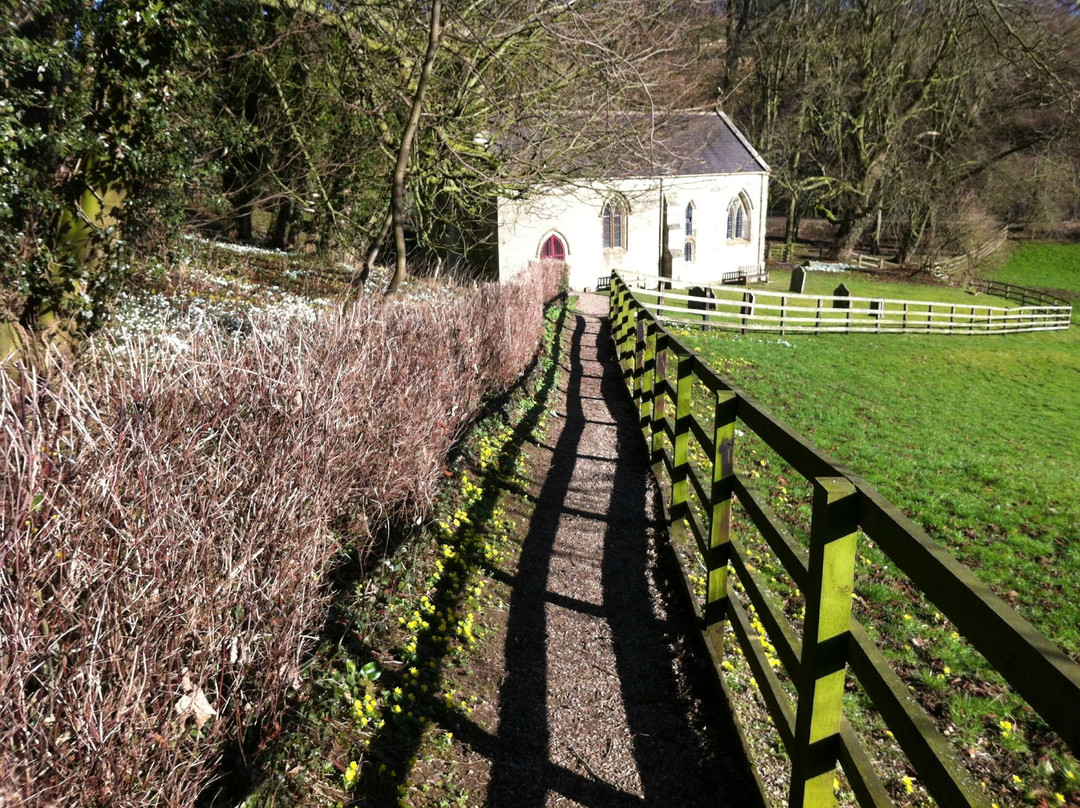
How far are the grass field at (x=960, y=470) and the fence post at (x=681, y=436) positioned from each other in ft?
5.92

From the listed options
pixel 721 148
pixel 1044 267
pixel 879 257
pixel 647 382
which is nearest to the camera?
pixel 647 382

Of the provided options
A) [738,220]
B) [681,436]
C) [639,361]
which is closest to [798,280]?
[738,220]

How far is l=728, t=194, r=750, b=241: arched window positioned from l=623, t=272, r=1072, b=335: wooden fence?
10785 mm

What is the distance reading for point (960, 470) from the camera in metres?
10.3

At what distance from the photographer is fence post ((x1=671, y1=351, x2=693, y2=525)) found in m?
5.32

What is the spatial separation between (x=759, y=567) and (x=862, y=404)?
8653 mm

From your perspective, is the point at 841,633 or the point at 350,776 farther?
the point at 350,776

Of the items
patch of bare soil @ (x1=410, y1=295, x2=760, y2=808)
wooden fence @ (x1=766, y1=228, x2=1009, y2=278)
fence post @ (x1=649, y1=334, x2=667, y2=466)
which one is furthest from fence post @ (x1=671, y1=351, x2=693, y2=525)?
wooden fence @ (x1=766, y1=228, x2=1009, y2=278)

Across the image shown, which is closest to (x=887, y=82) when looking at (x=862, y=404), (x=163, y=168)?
(x=862, y=404)

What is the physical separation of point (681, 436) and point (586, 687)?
2069 millimetres

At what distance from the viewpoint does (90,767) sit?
216 centimetres

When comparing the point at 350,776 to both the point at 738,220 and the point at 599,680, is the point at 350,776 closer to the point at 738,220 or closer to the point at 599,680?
the point at 599,680

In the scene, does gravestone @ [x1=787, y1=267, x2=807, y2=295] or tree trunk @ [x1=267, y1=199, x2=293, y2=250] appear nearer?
tree trunk @ [x1=267, y1=199, x2=293, y2=250]

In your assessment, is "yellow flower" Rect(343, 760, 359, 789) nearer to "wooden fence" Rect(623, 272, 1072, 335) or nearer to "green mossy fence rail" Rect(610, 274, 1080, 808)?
"green mossy fence rail" Rect(610, 274, 1080, 808)
